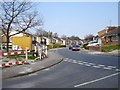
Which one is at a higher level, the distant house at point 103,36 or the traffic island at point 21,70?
the distant house at point 103,36

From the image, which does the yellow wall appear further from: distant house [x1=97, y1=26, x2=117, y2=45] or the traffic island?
distant house [x1=97, y1=26, x2=117, y2=45]

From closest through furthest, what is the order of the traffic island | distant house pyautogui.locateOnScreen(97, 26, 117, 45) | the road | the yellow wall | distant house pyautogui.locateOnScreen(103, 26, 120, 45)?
the road < the traffic island < the yellow wall < distant house pyautogui.locateOnScreen(103, 26, 120, 45) < distant house pyautogui.locateOnScreen(97, 26, 117, 45)

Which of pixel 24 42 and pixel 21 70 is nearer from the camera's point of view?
pixel 21 70

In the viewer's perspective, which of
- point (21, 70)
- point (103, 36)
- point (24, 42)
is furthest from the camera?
point (103, 36)

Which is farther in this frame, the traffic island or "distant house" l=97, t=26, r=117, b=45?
"distant house" l=97, t=26, r=117, b=45

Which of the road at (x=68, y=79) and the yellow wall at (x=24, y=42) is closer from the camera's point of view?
the road at (x=68, y=79)

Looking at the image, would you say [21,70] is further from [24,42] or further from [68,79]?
[24,42]

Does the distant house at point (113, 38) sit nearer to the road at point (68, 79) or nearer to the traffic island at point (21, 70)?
the traffic island at point (21, 70)

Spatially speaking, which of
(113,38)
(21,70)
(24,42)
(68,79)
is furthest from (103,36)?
(68,79)

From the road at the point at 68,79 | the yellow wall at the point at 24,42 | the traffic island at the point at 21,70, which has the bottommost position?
the road at the point at 68,79

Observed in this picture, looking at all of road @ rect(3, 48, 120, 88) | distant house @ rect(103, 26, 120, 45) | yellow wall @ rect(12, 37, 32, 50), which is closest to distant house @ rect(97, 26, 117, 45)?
distant house @ rect(103, 26, 120, 45)

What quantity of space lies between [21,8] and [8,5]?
2.20 metres

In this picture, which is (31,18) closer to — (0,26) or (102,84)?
(0,26)

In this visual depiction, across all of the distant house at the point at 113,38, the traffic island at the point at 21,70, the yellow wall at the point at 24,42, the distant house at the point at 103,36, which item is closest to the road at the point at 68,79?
the traffic island at the point at 21,70
